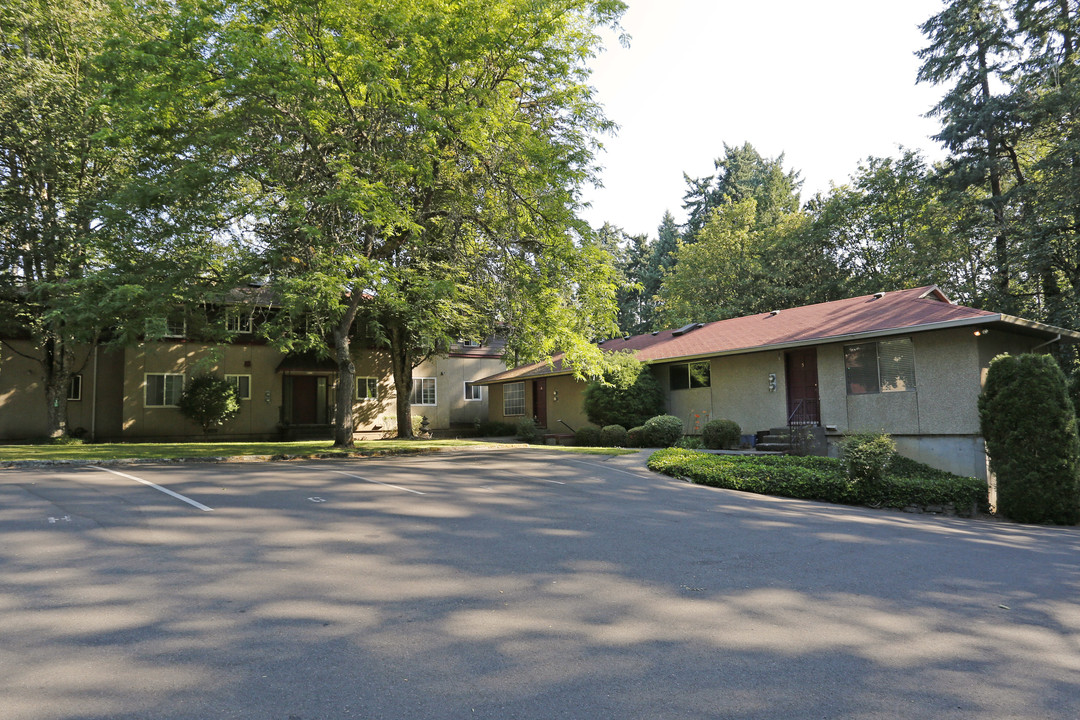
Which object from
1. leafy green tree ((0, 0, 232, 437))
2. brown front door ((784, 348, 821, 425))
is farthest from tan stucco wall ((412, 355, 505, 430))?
brown front door ((784, 348, 821, 425))

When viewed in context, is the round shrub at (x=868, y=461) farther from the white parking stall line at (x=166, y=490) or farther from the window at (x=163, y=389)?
the window at (x=163, y=389)

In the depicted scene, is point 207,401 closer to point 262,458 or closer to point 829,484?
point 262,458

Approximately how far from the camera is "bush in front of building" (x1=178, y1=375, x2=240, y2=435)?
24344 millimetres

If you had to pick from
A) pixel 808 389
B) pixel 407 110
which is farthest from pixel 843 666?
pixel 808 389

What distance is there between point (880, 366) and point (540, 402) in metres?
15.0

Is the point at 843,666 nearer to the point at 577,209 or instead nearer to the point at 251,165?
the point at 577,209

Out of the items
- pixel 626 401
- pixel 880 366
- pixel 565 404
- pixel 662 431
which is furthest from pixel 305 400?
pixel 880 366

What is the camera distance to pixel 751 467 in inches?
520

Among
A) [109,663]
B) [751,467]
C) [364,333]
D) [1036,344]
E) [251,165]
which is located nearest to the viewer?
[109,663]

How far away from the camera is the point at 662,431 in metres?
21.1

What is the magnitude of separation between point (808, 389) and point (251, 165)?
16203 millimetres

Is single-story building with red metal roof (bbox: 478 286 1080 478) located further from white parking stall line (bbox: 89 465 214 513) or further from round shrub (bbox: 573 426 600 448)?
white parking stall line (bbox: 89 465 214 513)

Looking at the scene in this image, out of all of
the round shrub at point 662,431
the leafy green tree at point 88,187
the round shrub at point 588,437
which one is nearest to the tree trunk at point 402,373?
the round shrub at point 588,437

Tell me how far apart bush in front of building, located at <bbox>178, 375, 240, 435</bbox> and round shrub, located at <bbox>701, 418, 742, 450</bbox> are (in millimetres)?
17721
